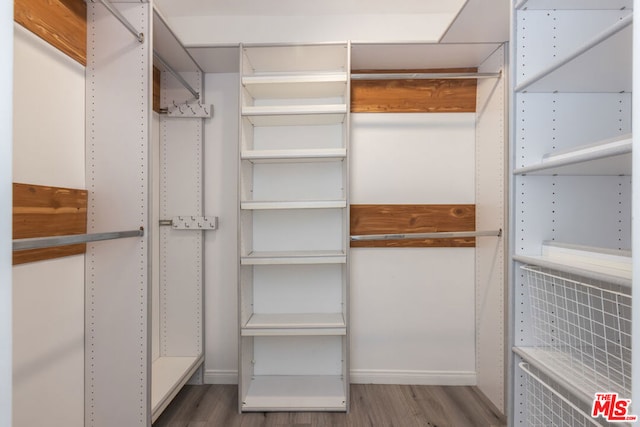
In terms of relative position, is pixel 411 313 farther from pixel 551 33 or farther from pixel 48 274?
pixel 48 274

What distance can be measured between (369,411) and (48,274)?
5.70 feet

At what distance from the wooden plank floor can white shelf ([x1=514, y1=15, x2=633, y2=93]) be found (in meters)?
1.72

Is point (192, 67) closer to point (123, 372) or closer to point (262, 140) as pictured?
point (262, 140)

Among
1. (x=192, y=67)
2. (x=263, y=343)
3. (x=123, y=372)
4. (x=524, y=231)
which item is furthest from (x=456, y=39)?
(x=123, y=372)

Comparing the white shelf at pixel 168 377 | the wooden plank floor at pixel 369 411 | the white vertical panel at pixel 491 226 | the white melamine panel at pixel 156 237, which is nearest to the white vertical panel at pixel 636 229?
the white vertical panel at pixel 491 226

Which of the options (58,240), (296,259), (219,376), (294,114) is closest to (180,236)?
(296,259)

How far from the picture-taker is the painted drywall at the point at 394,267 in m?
2.37

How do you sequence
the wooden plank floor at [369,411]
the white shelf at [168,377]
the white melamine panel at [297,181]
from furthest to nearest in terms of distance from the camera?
the white melamine panel at [297,181]
the wooden plank floor at [369,411]
the white shelf at [168,377]

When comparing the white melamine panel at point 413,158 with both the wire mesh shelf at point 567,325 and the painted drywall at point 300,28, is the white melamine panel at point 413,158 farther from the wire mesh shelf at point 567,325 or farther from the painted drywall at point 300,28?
the wire mesh shelf at point 567,325

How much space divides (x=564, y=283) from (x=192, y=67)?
7.63 feet

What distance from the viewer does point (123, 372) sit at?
1538 millimetres

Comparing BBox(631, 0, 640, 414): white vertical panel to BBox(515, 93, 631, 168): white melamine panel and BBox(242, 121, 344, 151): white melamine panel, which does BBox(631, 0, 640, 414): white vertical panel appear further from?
BBox(242, 121, 344, 151): white melamine panel

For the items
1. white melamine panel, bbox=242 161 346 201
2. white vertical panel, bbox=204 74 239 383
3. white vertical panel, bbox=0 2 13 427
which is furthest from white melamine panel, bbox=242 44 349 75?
white vertical panel, bbox=0 2 13 427

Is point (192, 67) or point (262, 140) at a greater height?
point (192, 67)
